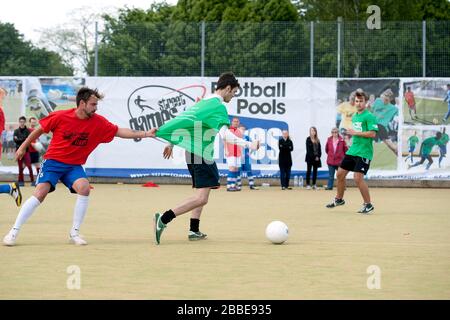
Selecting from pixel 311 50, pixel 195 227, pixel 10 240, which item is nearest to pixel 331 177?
pixel 311 50

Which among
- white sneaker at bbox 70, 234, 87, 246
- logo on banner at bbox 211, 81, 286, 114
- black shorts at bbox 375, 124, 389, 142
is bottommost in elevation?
white sneaker at bbox 70, 234, 87, 246

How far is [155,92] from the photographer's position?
98.4ft

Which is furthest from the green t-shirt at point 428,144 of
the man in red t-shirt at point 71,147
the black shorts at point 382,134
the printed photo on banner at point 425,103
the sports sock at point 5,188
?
the man in red t-shirt at point 71,147

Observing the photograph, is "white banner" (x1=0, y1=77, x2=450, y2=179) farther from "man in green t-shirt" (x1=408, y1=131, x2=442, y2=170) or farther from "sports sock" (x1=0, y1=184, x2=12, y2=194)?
"sports sock" (x1=0, y1=184, x2=12, y2=194)

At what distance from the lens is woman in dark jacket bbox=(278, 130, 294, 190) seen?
92.5 feet

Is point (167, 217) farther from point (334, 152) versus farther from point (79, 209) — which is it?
point (334, 152)

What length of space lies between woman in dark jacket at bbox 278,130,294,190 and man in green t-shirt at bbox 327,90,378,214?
1027cm

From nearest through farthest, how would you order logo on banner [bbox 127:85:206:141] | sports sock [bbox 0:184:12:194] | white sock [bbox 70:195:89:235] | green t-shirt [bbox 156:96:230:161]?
white sock [bbox 70:195:89:235] → green t-shirt [bbox 156:96:230:161] → sports sock [bbox 0:184:12:194] → logo on banner [bbox 127:85:206:141]

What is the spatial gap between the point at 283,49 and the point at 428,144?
5218 mm

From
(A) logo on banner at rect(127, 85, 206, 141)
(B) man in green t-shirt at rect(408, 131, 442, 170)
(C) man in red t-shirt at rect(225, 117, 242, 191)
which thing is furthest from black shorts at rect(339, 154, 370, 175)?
(A) logo on banner at rect(127, 85, 206, 141)

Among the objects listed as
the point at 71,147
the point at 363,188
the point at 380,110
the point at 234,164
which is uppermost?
the point at 380,110

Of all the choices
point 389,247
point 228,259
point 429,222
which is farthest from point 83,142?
point 429,222

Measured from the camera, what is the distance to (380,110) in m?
29.2

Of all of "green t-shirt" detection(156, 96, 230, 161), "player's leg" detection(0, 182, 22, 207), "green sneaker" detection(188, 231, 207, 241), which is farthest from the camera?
"player's leg" detection(0, 182, 22, 207)
